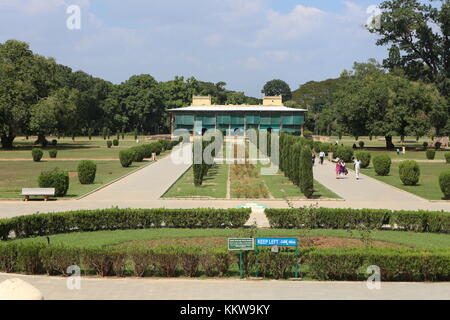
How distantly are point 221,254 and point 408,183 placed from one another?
19.5 meters

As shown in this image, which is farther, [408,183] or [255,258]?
[408,183]

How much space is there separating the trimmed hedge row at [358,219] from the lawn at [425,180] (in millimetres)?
7680

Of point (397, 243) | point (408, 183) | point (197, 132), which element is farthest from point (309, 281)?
point (197, 132)

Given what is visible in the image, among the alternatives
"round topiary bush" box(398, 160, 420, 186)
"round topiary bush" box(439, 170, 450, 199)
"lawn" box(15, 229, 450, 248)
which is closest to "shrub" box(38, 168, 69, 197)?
"lawn" box(15, 229, 450, 248)

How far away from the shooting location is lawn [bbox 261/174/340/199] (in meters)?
24.8

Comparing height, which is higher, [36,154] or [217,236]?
[36,154]

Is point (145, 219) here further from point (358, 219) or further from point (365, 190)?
point (365, 190)

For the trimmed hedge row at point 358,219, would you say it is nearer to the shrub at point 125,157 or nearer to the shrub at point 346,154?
the shrub at point 125,157

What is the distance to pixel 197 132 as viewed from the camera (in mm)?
81438

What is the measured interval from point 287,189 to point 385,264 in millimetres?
15767

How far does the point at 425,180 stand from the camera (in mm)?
31781

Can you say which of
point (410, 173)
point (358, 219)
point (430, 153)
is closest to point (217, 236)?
point (358, 219)
